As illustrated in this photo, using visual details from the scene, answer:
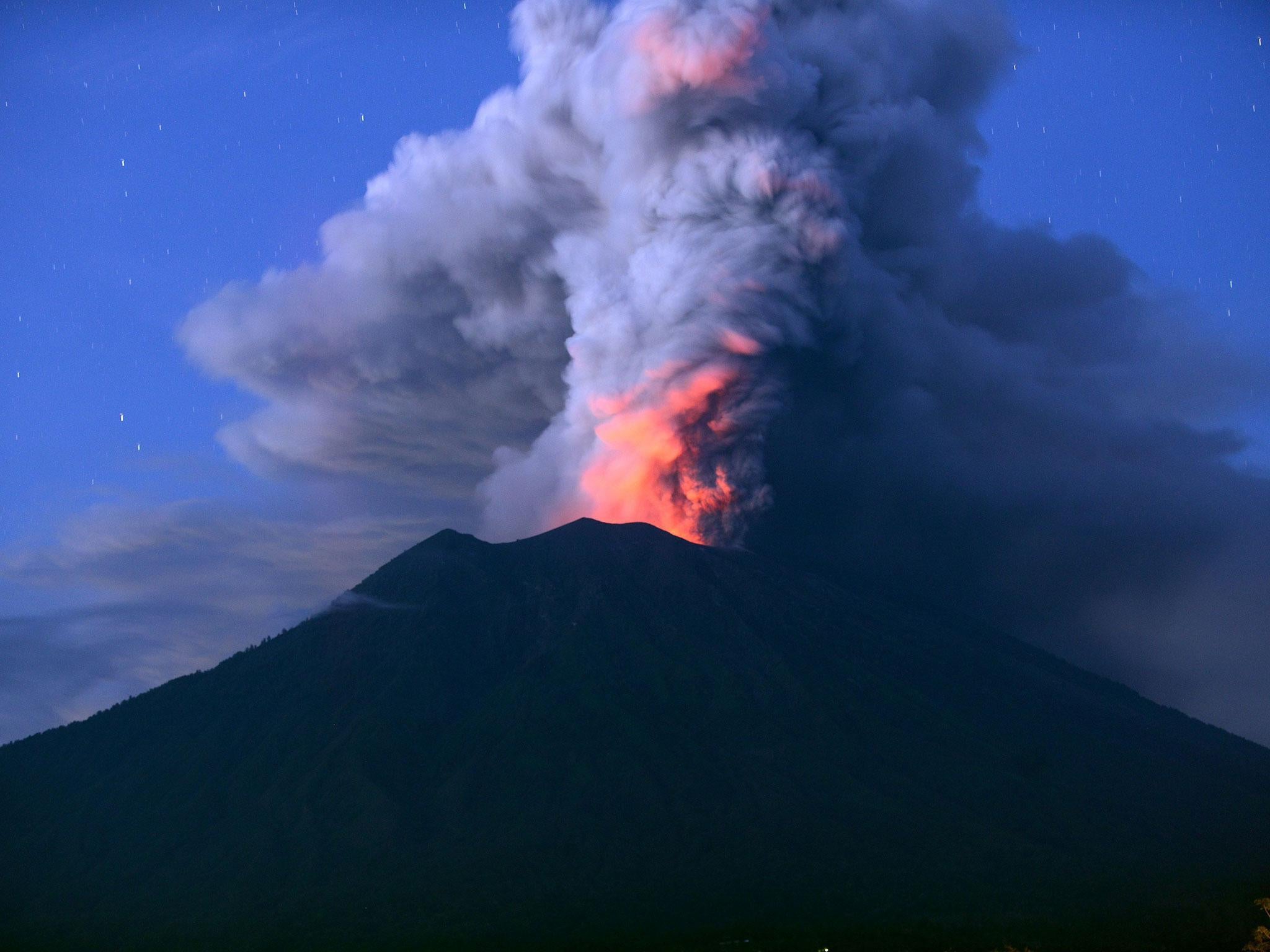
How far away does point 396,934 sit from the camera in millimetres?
53281

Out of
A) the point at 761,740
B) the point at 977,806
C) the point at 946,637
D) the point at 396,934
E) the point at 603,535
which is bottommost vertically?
the point at 396,934

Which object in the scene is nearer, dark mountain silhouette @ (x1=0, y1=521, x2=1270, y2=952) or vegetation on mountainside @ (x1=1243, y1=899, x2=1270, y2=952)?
vegetation on mountainside @ (x1=1243, y1=899, x2=1270, y2=952)

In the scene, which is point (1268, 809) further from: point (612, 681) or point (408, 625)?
point (408, 625)

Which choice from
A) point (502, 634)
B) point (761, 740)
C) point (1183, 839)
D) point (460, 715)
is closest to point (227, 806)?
point (460, 715)

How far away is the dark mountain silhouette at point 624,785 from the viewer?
179 ft

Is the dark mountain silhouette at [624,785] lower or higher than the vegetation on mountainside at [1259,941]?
higher

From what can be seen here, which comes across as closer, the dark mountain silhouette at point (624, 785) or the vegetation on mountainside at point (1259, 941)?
the vegetation on mountainside at point (1259, 941)

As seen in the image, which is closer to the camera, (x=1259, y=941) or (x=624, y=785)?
(x=1259, y=941)

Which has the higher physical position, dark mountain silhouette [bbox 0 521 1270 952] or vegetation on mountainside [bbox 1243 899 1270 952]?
dark mountain silhouette [bbox 0 521 1270 952]

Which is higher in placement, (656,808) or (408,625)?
(408,625)

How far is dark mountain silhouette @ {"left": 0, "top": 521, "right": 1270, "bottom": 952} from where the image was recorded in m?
54.4

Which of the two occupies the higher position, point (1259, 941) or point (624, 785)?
point (624, 785)

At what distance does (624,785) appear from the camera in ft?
214

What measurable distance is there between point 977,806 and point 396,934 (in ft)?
93.5
